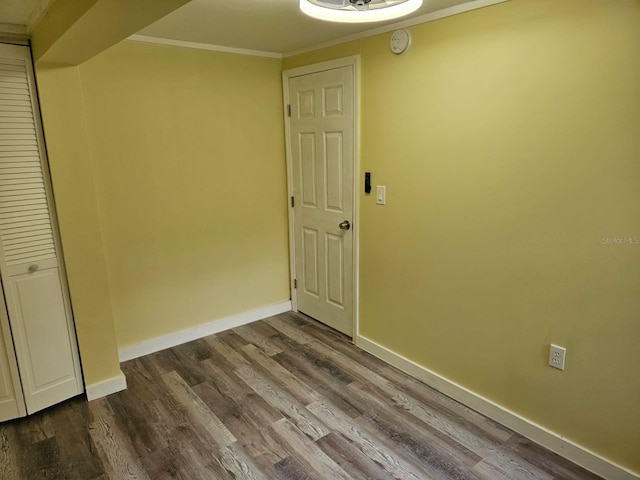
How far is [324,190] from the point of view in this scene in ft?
10.2

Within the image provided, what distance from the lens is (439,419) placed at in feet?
7.35

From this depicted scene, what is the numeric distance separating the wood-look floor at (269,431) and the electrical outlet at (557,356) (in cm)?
46

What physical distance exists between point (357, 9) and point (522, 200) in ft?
4.28

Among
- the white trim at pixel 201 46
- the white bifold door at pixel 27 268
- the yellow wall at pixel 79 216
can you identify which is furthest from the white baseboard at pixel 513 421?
the white trim at pixel 201 46

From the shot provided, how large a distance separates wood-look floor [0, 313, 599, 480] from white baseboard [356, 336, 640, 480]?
0.14ft

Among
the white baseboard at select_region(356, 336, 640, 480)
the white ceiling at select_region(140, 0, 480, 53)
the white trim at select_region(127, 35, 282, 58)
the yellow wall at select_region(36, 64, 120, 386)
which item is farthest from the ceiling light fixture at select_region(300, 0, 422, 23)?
the white baseboard at select_region(356, 336, 640, 480)

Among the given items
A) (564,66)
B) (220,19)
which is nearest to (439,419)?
(564,66)

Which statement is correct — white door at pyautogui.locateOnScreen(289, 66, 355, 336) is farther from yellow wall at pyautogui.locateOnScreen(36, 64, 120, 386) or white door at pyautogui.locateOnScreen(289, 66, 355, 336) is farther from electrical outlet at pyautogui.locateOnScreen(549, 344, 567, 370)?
yellow wall at pyautogui.locateOnScreen(36, 64, 120, 386)

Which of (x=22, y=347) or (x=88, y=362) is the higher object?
(x=22, y=347)

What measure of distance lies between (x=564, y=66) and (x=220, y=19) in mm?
1772

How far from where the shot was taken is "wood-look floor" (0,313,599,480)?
1.90 m

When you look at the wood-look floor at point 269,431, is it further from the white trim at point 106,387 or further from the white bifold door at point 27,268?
the white bifold door at point 27,268

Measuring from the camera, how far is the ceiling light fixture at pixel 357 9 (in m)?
2.03

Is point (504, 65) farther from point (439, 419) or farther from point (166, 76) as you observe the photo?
point (166, 76)
